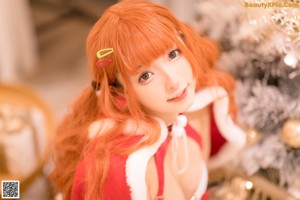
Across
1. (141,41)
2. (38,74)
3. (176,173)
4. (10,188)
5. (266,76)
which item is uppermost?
(141,41)

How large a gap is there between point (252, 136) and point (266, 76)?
13 cm

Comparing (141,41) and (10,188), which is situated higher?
(141,41)

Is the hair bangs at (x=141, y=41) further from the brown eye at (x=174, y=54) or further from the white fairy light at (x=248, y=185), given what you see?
the white fairy light at (x=248, y=185)

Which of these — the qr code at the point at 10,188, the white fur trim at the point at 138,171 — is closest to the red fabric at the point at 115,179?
the white fur trim at the point at 138,171

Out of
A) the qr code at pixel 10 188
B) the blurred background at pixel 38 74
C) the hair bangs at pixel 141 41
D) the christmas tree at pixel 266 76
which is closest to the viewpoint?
the hair bangs at pixel 141 41

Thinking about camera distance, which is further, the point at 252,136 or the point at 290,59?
the point at 252,136

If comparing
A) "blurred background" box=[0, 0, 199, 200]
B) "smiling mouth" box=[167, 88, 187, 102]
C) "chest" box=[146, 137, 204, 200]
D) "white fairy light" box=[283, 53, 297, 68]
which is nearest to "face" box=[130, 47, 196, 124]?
"smiling mouth" box=[167, 88, 187, 102]

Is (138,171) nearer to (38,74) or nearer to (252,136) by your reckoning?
(252,136)

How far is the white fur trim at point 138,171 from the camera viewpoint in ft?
2.33

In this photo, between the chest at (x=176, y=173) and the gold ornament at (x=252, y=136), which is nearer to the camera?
the chest at (x=176, y=173)

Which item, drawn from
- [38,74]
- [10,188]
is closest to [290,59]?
[10,188]

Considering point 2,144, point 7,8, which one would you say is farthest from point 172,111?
point 7,8

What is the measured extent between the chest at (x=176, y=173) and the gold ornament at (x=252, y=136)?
0.13 metres

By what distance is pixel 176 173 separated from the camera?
0.80 m
